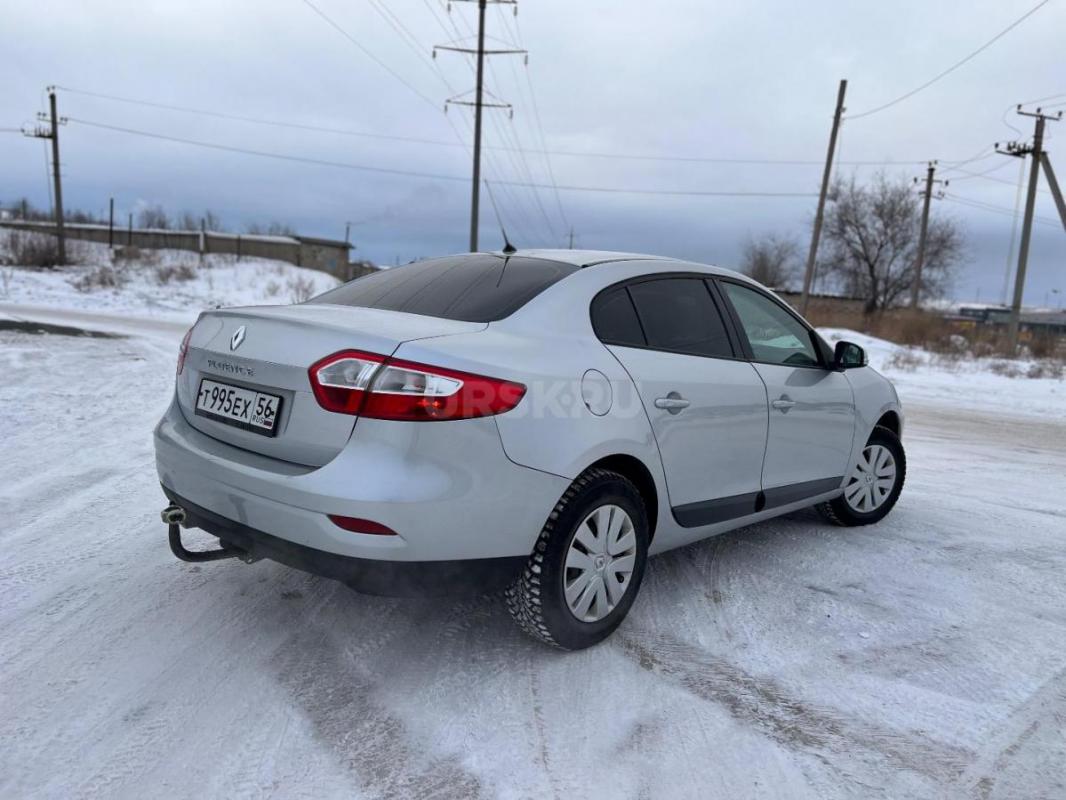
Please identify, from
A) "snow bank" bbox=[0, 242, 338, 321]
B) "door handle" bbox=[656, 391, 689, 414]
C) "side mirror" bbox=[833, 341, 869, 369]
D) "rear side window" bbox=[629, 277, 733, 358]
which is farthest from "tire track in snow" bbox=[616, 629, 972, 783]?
"snow bank" bbox=[0, 242, 338, 321]

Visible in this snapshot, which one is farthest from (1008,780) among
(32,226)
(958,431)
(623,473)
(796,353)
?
(32,226)

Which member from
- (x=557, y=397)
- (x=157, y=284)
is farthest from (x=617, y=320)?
(x=157, y=284)

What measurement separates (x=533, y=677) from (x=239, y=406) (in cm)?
149

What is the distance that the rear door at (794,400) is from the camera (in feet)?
12.7

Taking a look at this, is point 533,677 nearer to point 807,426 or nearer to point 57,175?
point 807,426

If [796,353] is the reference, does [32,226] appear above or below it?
above

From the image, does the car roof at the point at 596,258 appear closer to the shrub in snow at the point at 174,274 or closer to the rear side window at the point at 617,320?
the rear side window at the point at 617,320

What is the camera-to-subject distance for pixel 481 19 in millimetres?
27047

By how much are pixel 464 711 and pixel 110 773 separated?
1056 millimetres

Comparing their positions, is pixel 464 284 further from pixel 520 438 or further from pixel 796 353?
pixel 796 353

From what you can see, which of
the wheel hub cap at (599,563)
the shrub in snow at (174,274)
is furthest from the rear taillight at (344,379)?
the shrub in snow at (174,274)

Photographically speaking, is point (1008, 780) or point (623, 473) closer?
point (1008, 780)

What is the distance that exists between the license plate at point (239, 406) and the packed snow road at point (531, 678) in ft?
2.87

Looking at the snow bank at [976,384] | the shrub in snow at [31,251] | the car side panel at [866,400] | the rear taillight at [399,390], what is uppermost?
the shrub in snow at [31,251]
